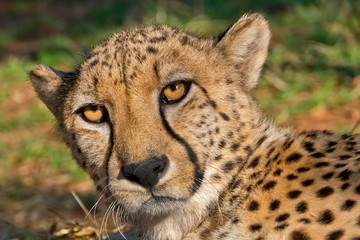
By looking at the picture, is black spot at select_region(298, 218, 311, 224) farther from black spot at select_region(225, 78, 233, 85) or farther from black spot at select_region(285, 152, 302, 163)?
black spot at select_region(225, 78, 233, 85)

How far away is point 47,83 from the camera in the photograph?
3502 mm

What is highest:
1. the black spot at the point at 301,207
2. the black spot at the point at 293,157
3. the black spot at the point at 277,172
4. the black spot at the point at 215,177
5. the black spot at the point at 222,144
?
the black spot at the point at 222,144

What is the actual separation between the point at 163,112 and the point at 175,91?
12cm

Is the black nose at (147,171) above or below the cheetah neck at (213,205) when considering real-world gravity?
above

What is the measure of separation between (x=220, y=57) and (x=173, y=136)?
0.57 metres

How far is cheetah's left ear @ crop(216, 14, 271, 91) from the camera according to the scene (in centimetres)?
321

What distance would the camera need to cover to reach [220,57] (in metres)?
3.22

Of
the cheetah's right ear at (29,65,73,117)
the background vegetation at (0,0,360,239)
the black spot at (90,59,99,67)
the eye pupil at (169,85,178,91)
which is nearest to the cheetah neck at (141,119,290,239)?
the eye pupil at (169,85,178,91)

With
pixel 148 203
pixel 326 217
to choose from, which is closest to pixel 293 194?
pixel 326 217

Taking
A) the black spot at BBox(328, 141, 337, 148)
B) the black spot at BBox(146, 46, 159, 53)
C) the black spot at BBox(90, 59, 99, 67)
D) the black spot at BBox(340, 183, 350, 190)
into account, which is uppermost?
the black spot at BBox(146, 46, 159, 53)

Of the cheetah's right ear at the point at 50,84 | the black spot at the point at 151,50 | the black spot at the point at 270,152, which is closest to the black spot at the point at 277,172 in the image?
the black spot at the point at 270,152

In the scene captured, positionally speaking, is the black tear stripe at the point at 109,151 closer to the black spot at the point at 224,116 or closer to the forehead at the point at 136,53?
the forehead at the point at 136,53

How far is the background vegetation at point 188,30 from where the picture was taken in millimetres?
5148

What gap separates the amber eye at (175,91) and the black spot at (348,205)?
87cm
